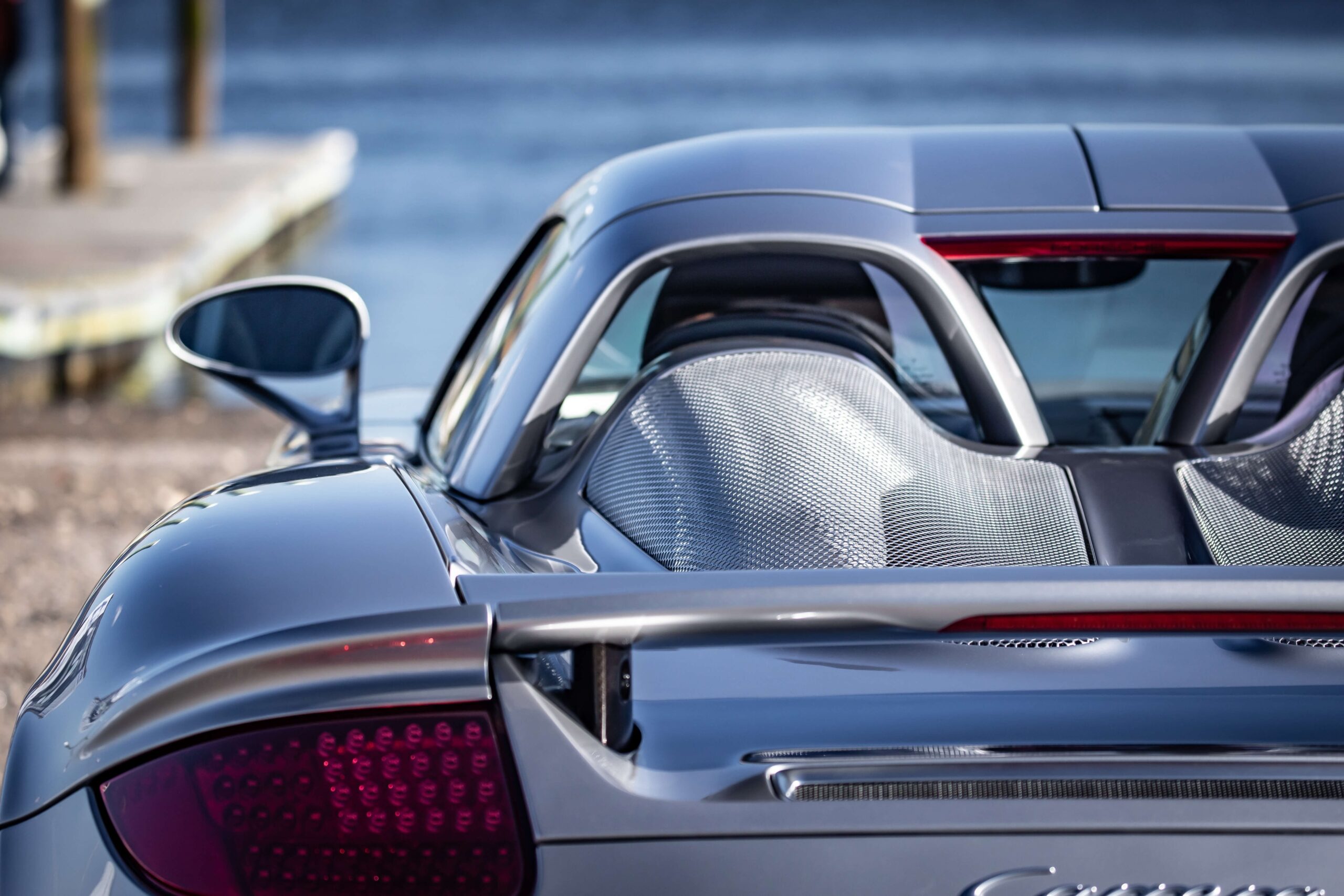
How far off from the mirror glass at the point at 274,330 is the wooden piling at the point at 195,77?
17.0 meters

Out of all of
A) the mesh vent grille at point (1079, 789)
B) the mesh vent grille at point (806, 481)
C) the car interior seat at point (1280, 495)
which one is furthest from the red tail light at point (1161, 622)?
the car interior seat at point (1280, 495)

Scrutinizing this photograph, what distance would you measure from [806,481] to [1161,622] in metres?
0.73

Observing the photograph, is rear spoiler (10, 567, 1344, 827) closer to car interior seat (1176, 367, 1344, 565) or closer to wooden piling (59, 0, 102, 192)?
car interior seat (1176, 367, 1344, 565)

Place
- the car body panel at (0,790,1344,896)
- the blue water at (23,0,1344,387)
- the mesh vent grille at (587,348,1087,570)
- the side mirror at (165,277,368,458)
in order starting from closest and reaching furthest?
the car body panel at (0,790,1344,896) < the mesh vent grille at (587,348,1087,570) < the side mirror at (165,277,368,458) < the blue water at (23,0,1344,387)

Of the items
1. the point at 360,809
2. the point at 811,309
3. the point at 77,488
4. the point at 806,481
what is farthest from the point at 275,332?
the point at 77,488

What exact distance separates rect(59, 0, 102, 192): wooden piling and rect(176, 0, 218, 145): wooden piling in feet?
10.7

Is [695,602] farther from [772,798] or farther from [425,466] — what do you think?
[425,466]

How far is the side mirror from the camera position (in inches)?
107

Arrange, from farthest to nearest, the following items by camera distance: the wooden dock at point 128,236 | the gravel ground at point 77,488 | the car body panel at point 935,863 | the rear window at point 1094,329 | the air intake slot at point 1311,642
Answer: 1. the wooden dock at point 128,236
2. the gravel ground at point 77,488
3. the rear window at point 1094,329
4. the air intake slot at point 1311,642
5. the car body panel at point 935,863

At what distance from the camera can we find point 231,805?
1215mm

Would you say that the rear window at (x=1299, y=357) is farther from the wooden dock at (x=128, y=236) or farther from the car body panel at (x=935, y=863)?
Result: the wooden dock at (x=128, y=236)

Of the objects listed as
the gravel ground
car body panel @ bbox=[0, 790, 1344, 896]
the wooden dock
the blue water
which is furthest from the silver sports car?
the blue water

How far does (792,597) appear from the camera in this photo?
1.19 m

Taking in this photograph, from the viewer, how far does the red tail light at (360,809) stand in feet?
3.94
